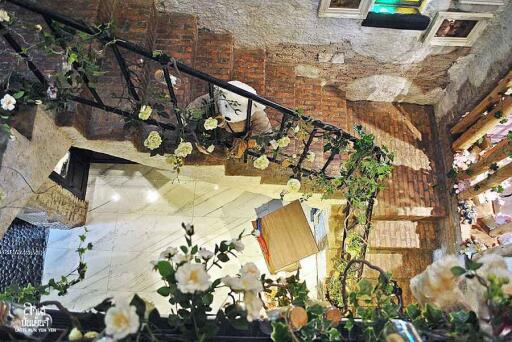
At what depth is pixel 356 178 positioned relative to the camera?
3561mm

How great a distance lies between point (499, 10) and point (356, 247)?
2.49m

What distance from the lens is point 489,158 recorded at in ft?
13.4

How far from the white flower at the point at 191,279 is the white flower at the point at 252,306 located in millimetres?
149

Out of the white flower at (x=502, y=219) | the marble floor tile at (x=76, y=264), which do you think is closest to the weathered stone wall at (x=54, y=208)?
→ the marble floor tile at (x=76, y=264)

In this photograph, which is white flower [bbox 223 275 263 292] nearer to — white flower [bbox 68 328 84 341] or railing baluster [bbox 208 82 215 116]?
white flower [bbox 68 328 84 341]

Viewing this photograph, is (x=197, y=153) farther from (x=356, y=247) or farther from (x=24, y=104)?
(x=356, y=247)

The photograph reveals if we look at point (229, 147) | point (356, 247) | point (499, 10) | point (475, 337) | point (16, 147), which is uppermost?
point (499, 10)

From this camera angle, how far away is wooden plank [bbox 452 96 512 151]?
386 cm

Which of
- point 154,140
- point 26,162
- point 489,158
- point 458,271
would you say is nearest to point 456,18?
point 489,158

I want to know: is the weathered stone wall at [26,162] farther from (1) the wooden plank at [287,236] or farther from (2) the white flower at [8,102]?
(1) the wooden plank at [287,236]

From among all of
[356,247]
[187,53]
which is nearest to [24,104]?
Answer: [187,53]

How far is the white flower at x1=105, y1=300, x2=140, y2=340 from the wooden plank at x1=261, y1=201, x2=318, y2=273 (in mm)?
3045

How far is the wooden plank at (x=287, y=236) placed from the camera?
166 inches

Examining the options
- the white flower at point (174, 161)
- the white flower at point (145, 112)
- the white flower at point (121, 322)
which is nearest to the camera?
the white flower at point (121, 322)
